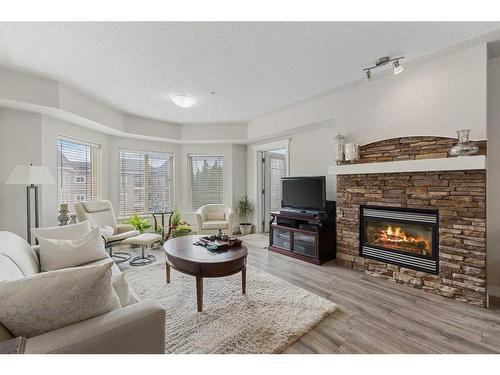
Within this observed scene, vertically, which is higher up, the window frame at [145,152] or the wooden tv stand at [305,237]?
the window frame at [145,152]

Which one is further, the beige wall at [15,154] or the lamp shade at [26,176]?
the beige wall at [15,154]

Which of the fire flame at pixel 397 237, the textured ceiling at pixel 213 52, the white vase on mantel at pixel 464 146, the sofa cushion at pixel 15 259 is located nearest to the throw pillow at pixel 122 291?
the sofa cushion at pixel 15 259

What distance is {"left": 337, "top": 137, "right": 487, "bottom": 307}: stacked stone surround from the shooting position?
233 cm

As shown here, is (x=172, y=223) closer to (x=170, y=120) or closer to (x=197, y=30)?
(x=170, y=120)

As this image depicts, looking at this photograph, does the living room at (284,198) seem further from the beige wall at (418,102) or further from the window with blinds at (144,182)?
the window with blinds at (144,182)

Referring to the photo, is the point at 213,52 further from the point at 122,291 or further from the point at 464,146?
the point at 464,146

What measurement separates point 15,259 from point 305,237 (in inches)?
130

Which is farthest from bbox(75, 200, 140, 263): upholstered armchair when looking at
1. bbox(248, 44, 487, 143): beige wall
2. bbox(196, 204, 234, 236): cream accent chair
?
bbox(248, 44, 487, 143): beige wall

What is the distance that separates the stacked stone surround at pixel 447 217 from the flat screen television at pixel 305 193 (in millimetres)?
670

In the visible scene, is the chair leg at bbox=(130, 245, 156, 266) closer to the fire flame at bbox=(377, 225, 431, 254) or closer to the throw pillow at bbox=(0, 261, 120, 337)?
the throw pillow at bbox=(0, 261, 120, 337)

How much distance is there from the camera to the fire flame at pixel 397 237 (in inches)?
109

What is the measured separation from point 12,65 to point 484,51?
5130mm

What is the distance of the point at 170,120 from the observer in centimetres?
520

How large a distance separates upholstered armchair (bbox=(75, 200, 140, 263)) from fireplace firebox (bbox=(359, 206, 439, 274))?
3525 mm
